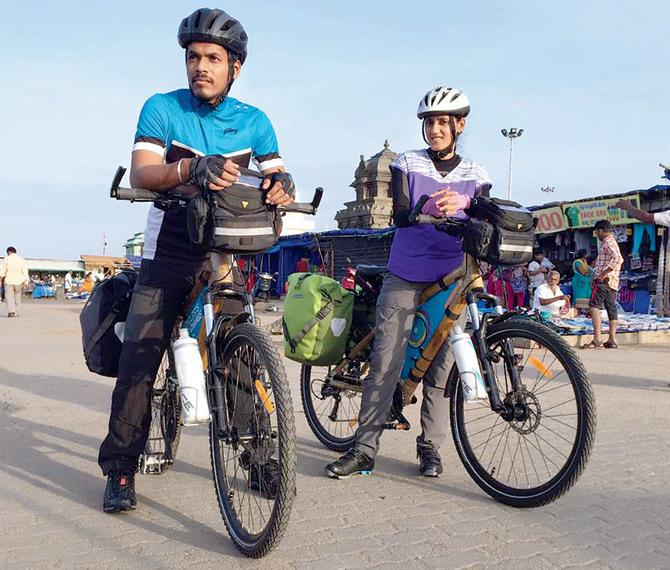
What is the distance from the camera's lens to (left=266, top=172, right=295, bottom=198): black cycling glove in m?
2.75

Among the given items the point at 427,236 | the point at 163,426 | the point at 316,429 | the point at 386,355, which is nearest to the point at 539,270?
the point at 316,429

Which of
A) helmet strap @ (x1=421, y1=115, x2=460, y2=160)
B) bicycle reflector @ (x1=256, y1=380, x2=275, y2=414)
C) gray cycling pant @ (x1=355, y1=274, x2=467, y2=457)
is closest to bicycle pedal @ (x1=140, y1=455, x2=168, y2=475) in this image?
gray cycling pant @ (x1=355, y1=274, x2=467, y2=457)

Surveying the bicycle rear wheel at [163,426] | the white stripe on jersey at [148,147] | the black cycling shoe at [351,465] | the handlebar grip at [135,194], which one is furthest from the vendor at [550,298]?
the handlebar grip at [135,194]

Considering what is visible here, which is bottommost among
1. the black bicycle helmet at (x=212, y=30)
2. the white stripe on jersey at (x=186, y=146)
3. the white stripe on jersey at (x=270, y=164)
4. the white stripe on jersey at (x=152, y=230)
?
the white stripe on jersey at (x=152, y=230)

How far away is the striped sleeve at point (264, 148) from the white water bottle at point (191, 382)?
1.03 m

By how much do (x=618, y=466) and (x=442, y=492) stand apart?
1247mm

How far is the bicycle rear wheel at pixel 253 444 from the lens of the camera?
253cm

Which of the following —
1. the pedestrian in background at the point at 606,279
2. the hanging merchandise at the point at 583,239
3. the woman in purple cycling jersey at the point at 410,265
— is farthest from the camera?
the hanging merchandise at the point at 583,239

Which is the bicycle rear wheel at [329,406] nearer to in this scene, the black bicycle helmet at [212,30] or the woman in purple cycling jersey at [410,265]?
the woman in purple cycling jersey at [410,265]

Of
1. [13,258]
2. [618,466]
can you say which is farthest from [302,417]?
[13,258]

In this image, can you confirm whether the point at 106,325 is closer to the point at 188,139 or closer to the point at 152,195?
the point at 152,195

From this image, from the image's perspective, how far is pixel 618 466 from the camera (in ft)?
13.1

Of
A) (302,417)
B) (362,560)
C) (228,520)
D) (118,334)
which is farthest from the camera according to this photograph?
(302,417)

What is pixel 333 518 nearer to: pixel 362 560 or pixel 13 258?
pixel 362 560
